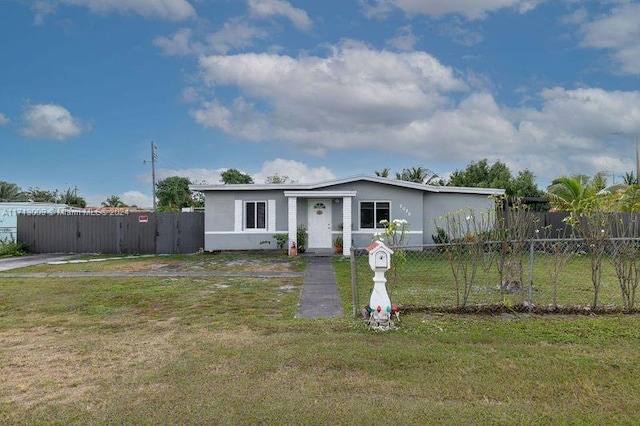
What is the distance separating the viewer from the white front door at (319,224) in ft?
53.9

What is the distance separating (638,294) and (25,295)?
11.3 metres

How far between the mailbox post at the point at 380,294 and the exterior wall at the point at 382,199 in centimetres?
1093

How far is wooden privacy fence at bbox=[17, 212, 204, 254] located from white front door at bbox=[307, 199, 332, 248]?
4.85m

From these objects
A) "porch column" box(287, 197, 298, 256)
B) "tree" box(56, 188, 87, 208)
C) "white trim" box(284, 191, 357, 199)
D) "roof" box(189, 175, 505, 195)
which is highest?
"tree" box(56, 188, 87, 208)

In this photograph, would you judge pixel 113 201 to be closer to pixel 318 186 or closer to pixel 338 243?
pixel 318 186

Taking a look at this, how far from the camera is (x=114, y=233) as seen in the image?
17.5m

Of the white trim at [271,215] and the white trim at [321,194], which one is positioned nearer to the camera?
the white trim at [321,194]

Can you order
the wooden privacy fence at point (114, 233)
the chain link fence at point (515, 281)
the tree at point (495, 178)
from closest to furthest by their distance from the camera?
the chain link fence at point (515, 281)
the wooden privacy fence at point (114, 233)
the tree at point (495, 178)

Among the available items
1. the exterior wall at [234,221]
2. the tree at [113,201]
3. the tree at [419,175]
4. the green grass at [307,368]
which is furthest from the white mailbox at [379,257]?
the tree at [113,201]

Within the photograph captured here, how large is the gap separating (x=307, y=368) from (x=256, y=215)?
13065 millimetres

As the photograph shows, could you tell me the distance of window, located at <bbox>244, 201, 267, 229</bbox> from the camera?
653 inches

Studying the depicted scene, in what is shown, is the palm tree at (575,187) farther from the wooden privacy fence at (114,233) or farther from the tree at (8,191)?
the tree at (8,191)

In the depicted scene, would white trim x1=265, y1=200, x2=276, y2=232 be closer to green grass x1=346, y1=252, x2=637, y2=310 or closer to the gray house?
the gray house

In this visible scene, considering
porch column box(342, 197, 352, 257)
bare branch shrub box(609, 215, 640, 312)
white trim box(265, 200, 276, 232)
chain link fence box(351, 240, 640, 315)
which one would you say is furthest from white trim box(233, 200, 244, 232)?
bare branch shrub box(609, 215, 640, 312)
